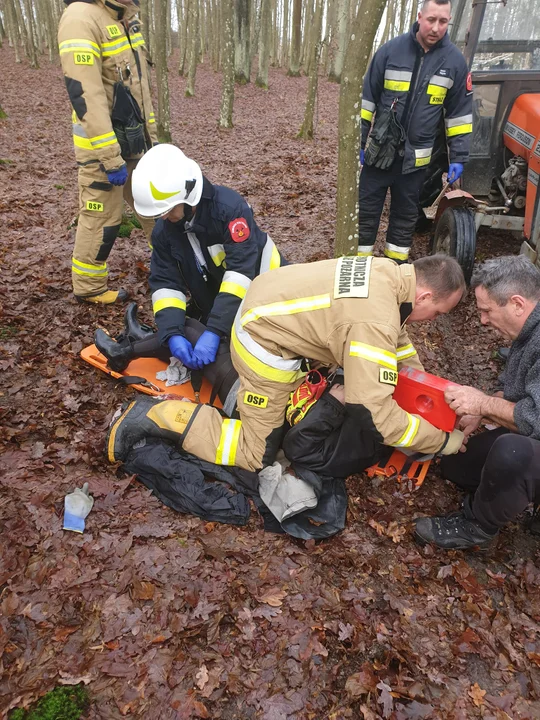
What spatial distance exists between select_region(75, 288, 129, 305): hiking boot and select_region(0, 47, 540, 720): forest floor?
80 centimetres

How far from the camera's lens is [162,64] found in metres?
8.99

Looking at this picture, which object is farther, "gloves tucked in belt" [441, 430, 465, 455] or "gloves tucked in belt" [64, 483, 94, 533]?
"gloves tucked in belt" [441, 430, 465, 455]

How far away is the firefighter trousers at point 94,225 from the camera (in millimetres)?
4516

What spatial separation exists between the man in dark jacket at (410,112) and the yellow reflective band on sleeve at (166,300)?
93.8 inches

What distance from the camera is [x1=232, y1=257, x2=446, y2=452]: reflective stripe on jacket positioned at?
2.75 m

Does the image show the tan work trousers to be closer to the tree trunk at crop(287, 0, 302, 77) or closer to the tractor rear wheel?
the tractor rear wheel

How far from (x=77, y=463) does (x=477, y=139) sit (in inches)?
218

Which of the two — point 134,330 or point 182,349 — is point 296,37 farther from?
point 182,349

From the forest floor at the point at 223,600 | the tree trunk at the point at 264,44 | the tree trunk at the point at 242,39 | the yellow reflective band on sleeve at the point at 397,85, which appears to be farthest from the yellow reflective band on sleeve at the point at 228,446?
the tree trunk at the point at 264,44

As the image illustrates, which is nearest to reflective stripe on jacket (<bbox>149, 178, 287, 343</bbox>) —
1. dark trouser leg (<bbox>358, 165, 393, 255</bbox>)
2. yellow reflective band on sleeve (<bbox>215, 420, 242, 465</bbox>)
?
yellow reflective band on sleeve (<bbox>215, 420, 242, 465</bbox>)

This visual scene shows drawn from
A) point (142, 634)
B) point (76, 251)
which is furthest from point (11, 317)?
point (142, 634)

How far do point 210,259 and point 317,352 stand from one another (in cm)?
135

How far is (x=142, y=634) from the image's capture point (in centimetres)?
244

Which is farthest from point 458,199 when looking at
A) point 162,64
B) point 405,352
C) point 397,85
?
point 162,64
